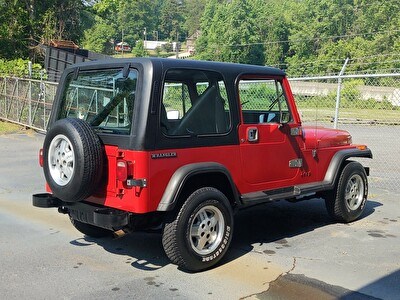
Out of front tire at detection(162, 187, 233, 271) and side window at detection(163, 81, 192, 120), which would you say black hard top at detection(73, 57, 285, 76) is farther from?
front tire at detection(162, 187, 233, 271)

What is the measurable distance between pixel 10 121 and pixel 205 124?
49.9 feet

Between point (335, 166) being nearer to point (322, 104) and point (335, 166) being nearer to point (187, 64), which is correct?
point (187, 64)

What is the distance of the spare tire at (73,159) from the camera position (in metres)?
4.37

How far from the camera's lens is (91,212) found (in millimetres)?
4633

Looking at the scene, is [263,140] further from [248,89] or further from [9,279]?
[9,279]

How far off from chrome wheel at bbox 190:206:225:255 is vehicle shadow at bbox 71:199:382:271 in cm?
30

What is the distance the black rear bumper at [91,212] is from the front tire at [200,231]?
0.46 meters

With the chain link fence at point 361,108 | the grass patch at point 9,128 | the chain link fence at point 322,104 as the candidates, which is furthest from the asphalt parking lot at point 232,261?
the grass patch at point 9,128

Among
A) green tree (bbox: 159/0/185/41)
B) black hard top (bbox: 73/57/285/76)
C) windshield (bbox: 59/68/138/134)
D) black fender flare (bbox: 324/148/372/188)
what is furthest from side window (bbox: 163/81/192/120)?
green tree (bbox: 159/0/185/41)

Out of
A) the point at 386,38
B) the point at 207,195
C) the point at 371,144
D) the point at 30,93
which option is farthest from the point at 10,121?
the point at 386,38

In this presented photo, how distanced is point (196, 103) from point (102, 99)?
3.20ft

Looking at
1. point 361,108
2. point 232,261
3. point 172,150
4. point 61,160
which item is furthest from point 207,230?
point 361,108

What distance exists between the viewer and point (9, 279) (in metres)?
4.50

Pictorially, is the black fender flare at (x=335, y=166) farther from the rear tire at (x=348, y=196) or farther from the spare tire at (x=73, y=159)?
the spare tire at (x=73, y=159)
